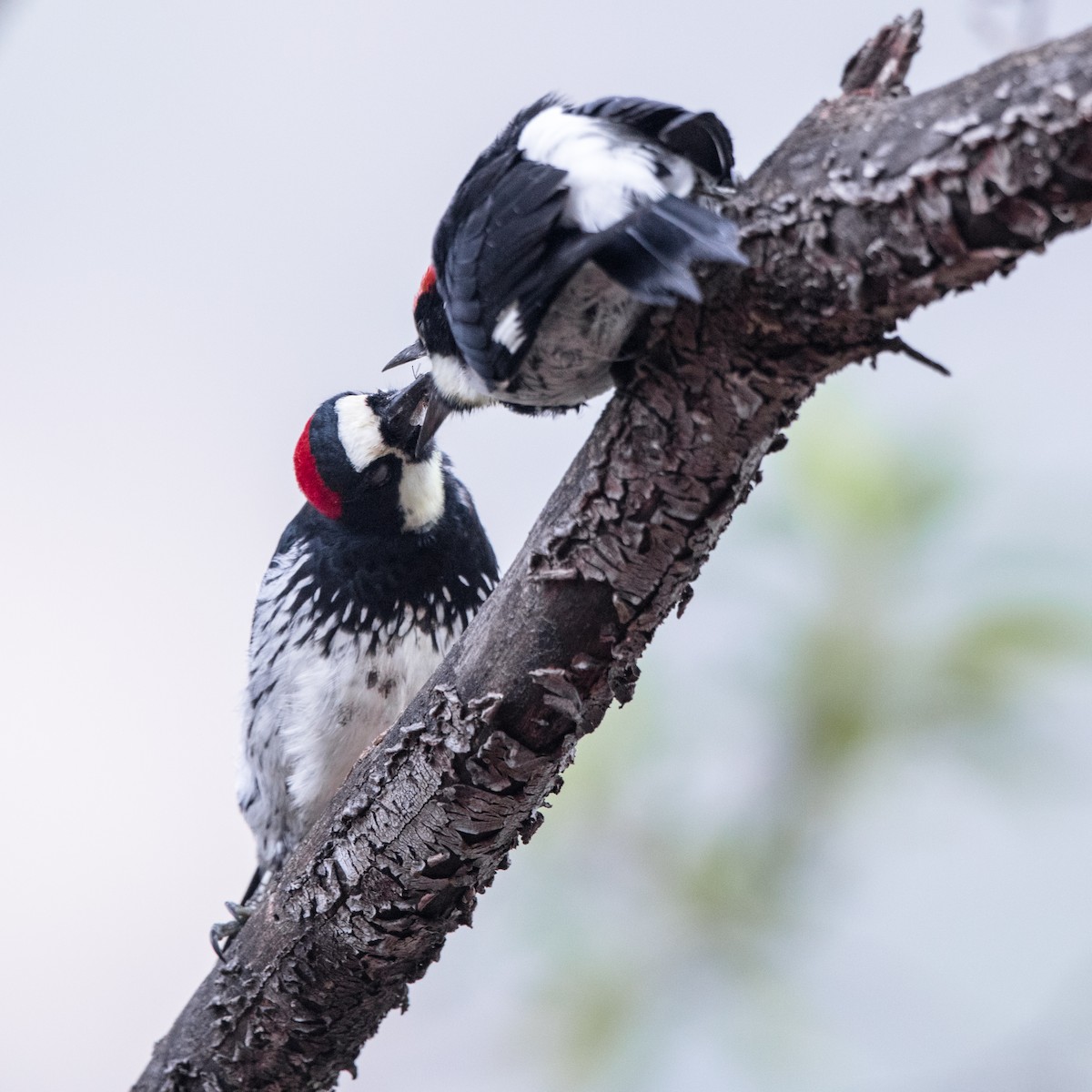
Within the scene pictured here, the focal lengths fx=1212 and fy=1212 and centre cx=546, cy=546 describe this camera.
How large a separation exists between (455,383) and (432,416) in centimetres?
17

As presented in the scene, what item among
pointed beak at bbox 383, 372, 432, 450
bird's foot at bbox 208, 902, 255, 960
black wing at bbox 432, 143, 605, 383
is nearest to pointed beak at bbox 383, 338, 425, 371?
pointed beak at bbox 383, 372, 432, 450

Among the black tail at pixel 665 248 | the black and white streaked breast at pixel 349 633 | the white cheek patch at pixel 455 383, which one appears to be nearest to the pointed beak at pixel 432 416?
the white cheek patch at pixel 455 383

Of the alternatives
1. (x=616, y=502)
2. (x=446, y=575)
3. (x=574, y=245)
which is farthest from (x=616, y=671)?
(x=446, y=575)

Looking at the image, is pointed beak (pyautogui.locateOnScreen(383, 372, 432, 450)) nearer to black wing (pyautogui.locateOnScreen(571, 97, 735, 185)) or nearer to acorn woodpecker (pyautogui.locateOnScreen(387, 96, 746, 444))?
acorn woodpecker (pyautogui.locateOnScreen(387, 96, 746, 444))

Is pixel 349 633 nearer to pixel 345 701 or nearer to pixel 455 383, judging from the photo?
pixel 345 701

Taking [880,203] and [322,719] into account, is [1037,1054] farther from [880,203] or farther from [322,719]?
[880,203]

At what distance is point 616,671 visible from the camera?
1271 mm

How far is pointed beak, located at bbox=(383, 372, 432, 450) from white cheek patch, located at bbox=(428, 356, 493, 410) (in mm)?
208

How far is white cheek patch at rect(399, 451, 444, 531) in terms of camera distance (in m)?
2.01

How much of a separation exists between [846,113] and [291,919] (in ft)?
3.95

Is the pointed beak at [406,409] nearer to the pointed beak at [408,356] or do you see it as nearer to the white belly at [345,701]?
the pointed beak at [408,356]

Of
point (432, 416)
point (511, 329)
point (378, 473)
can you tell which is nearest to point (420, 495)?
point (378, 473)

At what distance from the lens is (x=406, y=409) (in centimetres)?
197

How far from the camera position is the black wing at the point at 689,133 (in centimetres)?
114
